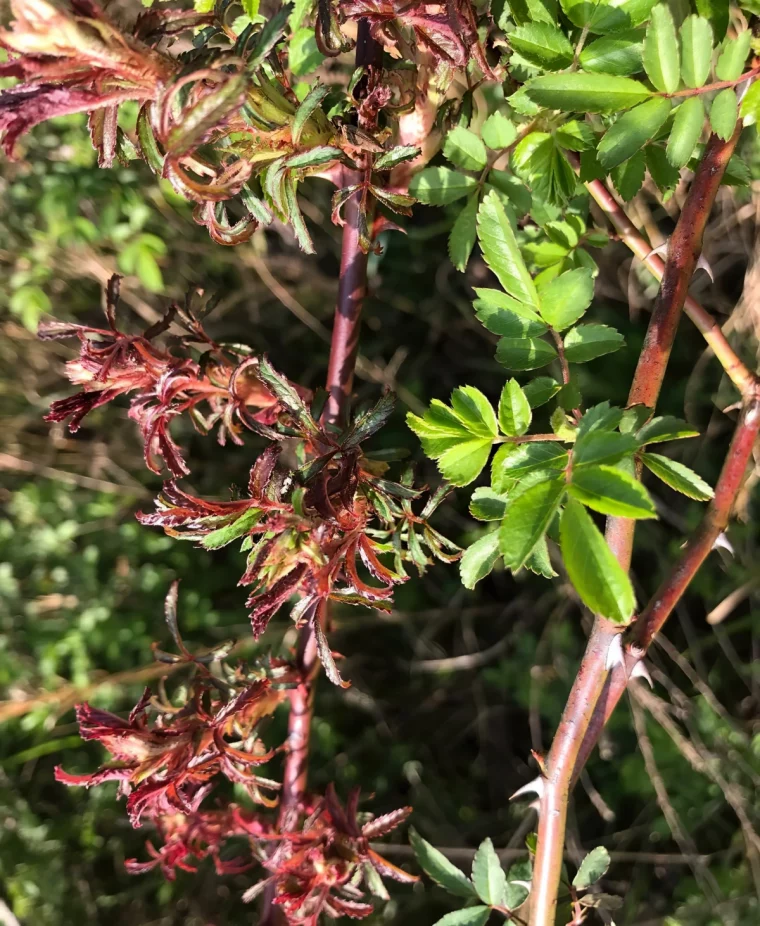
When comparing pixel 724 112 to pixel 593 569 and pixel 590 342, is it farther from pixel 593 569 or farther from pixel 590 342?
pixel 593 569

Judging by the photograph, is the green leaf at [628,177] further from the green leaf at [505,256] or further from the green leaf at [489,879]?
the green leaf at [489,879]

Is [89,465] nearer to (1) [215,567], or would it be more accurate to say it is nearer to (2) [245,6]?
(1) [215,567]

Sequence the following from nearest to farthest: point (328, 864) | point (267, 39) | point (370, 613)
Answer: point (267, 39) < point (328, 864) < point (370, 613)

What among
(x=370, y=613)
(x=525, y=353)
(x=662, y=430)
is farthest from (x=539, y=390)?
(x=370, y=613)

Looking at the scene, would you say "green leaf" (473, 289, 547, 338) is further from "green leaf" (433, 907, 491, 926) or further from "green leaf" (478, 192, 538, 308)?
"green leaf" (433, 907, 491, 926)

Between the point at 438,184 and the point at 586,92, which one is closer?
the point at 586,92

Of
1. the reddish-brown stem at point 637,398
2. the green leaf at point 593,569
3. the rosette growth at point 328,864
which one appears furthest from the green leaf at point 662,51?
the rosette growth at point 328,864

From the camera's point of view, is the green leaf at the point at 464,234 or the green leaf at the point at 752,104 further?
the green leaf at the point at 464,234
